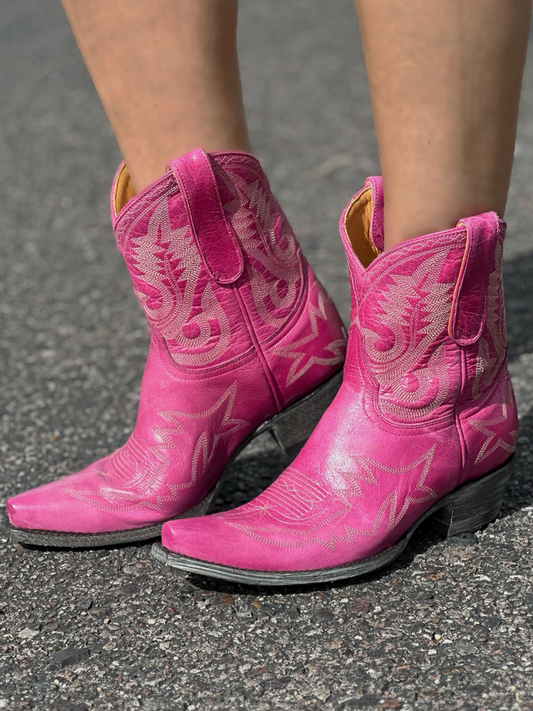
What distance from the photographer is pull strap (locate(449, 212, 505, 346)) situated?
1.08 meters

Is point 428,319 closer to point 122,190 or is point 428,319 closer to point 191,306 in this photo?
point 191,306

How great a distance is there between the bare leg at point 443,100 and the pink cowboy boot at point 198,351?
9.4 inches

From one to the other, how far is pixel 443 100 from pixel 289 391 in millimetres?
522

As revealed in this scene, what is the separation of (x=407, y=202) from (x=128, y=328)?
1.23 metres

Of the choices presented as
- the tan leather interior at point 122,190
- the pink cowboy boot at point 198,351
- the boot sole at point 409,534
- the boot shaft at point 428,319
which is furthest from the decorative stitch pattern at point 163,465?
the tan leather interior at point 122,190

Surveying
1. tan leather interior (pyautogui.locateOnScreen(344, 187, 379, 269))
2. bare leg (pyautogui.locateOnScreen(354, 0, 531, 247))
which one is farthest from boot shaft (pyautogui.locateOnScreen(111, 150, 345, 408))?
bare leg (pyautogui.locateOnScreen(354, 0, 531, 247))

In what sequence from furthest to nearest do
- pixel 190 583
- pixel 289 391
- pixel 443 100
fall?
pixel 289 391 < pixel 190 583 < pixel 443 100

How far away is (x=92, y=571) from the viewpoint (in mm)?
1260

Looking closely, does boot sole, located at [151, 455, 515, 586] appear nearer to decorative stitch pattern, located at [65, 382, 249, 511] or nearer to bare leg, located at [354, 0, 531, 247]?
decorative stitch pattern, located at [65, 382, 249, 511]

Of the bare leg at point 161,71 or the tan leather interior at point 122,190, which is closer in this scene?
the bare leg at point 161,71

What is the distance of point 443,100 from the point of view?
3.31 ft

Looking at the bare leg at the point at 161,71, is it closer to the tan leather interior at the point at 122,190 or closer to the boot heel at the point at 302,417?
the tan leather interior at the point at 122,190

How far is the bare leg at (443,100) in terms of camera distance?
3.20ft

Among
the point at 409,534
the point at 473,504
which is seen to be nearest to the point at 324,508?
the point at 409,534
